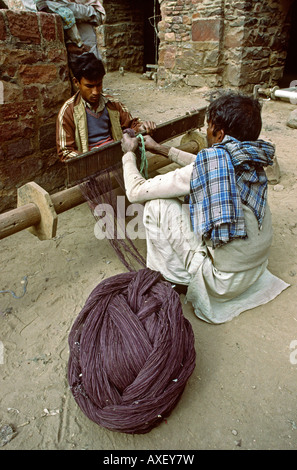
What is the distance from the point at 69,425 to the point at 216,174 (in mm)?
1362

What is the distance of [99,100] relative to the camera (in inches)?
112

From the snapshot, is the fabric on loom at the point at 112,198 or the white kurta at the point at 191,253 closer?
the white kurta at the point at 191,253

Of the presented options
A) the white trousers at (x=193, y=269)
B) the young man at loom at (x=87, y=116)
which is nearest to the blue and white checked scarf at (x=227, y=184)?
the white trousers at (x=193, y=269)

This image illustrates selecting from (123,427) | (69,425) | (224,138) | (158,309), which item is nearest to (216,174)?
(224,138)

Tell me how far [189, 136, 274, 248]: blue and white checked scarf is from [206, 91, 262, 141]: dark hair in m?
0.06

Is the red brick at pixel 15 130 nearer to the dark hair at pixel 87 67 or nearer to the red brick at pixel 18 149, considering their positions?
the red brick at pixel 18 149

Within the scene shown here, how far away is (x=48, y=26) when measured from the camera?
273cm

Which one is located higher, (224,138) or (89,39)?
(89,39)

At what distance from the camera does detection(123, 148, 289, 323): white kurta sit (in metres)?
1.85

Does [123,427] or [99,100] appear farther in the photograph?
[99,100]

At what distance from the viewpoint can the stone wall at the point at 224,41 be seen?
577 cm

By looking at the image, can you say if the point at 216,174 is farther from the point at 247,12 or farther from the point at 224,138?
the point at 247,12

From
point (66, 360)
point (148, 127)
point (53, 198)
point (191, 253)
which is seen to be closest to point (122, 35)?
point (148, 127)

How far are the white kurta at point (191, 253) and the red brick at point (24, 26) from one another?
139 centimetres
